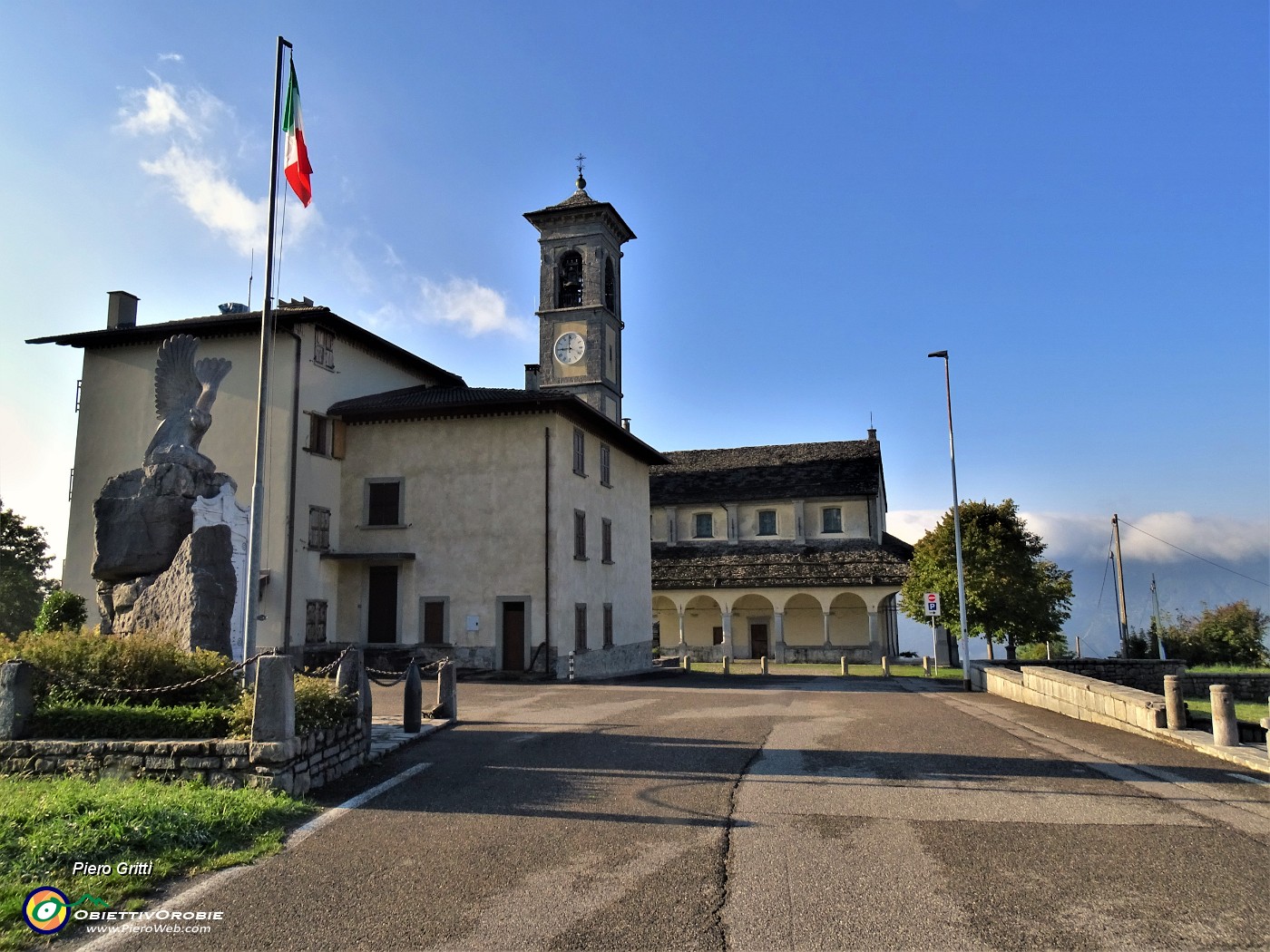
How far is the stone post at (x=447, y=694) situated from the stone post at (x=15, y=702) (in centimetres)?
572

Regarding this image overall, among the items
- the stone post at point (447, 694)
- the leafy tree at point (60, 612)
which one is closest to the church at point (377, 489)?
the leafy tree at point (60, 612)

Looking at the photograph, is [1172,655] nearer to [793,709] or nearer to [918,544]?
[918,544]

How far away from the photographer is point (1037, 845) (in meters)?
6.71

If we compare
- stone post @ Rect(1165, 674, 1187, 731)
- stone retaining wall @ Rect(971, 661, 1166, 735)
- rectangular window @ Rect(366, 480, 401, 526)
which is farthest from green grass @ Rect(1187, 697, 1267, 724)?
rectangular window @ Rect(366, 480, 401, 526)

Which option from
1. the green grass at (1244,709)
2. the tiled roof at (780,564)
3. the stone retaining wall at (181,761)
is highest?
the tiled roof at (780,564)

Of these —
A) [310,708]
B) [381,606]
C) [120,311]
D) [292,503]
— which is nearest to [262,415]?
[310,708]

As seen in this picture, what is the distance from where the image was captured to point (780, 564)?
44.3 metres

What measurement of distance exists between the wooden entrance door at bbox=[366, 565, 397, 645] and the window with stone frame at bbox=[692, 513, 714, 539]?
24458 mm

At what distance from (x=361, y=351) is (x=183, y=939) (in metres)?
24.9

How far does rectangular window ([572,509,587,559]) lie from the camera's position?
89.6 ft

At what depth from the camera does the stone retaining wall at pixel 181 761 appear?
26.5 feet

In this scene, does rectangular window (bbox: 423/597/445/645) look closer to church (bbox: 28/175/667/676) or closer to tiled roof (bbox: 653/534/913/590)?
church (bbox: 28/175/667/676)

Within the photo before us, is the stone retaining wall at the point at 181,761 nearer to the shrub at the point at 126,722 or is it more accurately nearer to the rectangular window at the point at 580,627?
the shrub at the point at 126,722

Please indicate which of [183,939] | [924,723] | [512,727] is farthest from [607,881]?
[924,723]
